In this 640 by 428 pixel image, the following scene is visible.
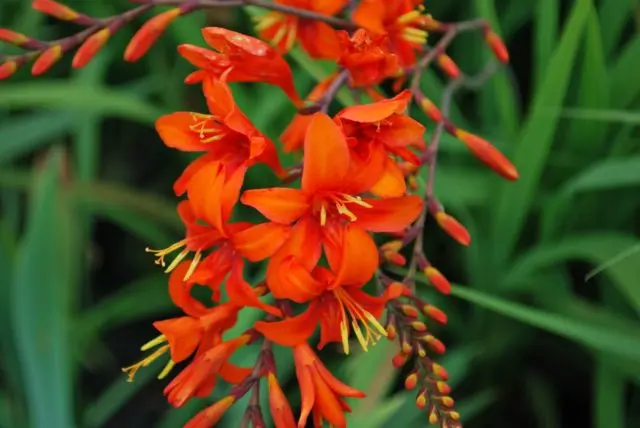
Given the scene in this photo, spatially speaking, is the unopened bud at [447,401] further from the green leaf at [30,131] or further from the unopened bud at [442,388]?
the green leaf at [30,131]

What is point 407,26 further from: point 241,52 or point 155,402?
point 155,402

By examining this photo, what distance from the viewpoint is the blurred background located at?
3.66ft

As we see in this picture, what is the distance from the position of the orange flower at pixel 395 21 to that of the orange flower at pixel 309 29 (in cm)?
6

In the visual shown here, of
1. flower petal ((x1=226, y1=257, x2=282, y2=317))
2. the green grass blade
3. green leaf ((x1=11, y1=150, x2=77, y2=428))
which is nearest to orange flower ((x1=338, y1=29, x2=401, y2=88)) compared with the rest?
flower petal ((x1=226, y1=257, x2=282, y2=317))

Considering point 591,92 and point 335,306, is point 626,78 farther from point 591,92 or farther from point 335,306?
point 335,306

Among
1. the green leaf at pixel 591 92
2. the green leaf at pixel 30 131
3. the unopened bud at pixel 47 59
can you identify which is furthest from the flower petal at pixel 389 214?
the green leaf at pixel 30 131

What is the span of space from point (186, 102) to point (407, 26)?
76 centimetres

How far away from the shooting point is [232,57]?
76 centimetres

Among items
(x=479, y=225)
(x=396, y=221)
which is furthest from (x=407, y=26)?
(x=479, y=225)

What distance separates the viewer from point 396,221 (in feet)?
2.26

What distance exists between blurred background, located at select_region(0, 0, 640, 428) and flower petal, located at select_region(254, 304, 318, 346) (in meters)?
0.29

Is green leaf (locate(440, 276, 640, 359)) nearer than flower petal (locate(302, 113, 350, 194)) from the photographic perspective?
No

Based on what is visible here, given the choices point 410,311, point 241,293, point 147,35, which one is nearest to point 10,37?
point 147,35

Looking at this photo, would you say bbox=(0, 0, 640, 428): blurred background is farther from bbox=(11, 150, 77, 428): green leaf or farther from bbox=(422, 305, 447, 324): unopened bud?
bbox=(422, 305, 447, 324): unopened bud
